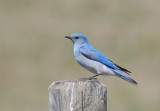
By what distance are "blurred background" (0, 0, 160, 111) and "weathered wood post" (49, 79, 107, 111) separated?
519 centimetres

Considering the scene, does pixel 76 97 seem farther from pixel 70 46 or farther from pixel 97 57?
pixel 70 46

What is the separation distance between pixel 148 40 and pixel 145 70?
2406mm

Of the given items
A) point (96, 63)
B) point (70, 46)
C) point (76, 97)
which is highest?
point (70, 46)

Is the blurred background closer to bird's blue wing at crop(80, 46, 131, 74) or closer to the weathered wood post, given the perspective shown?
bird's blue wing at crop(80, 46, 131, 74)

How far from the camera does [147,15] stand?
16031 mm

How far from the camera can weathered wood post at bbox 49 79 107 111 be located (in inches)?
171

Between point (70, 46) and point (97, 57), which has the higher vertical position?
point (70, 46)

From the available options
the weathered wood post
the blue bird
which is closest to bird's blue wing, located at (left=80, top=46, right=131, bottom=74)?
the blue bird

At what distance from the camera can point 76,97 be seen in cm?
436

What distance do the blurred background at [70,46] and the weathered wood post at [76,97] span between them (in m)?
5.19

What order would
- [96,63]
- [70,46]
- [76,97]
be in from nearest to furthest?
1. [76,97]
2. [96,63]
3. [70,46]

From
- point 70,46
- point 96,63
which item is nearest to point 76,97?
point 96,63

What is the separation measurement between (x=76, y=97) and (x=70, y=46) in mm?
8674

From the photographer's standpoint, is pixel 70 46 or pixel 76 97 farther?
pixel 70 46
